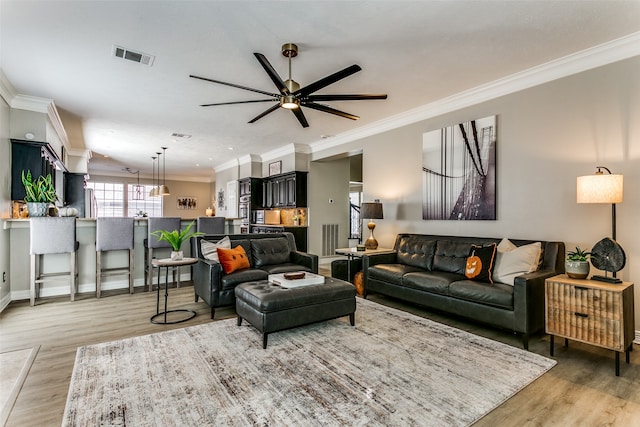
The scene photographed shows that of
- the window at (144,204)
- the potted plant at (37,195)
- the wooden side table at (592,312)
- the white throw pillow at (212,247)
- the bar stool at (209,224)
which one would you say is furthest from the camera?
the window at (144,204)

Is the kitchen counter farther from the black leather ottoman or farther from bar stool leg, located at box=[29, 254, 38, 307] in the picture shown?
the black leather ottoman

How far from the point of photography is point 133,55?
11.0ft

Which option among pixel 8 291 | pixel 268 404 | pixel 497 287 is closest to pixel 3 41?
pixel 8 291

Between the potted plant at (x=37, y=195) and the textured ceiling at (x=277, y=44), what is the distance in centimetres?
119

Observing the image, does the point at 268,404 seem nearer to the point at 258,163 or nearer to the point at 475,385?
the point at 475,385

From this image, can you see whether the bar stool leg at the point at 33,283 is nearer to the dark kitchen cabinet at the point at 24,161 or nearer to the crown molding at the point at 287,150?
the dark kitchen cabinet at the point at 24,161

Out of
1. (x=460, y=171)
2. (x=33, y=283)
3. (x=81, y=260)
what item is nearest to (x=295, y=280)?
(x=460, y=171)

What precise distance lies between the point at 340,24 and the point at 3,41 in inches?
128

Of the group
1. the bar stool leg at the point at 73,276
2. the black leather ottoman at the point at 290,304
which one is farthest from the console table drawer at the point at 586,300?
the bar stool leg at the point at 73,276

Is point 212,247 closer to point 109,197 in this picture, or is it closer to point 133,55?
point 133,55

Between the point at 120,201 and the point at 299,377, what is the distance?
43.4 feet

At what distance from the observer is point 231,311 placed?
397 centimetres

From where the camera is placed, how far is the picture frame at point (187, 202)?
13.7 metres

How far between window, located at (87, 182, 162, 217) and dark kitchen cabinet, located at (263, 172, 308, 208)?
6537 millimetres
